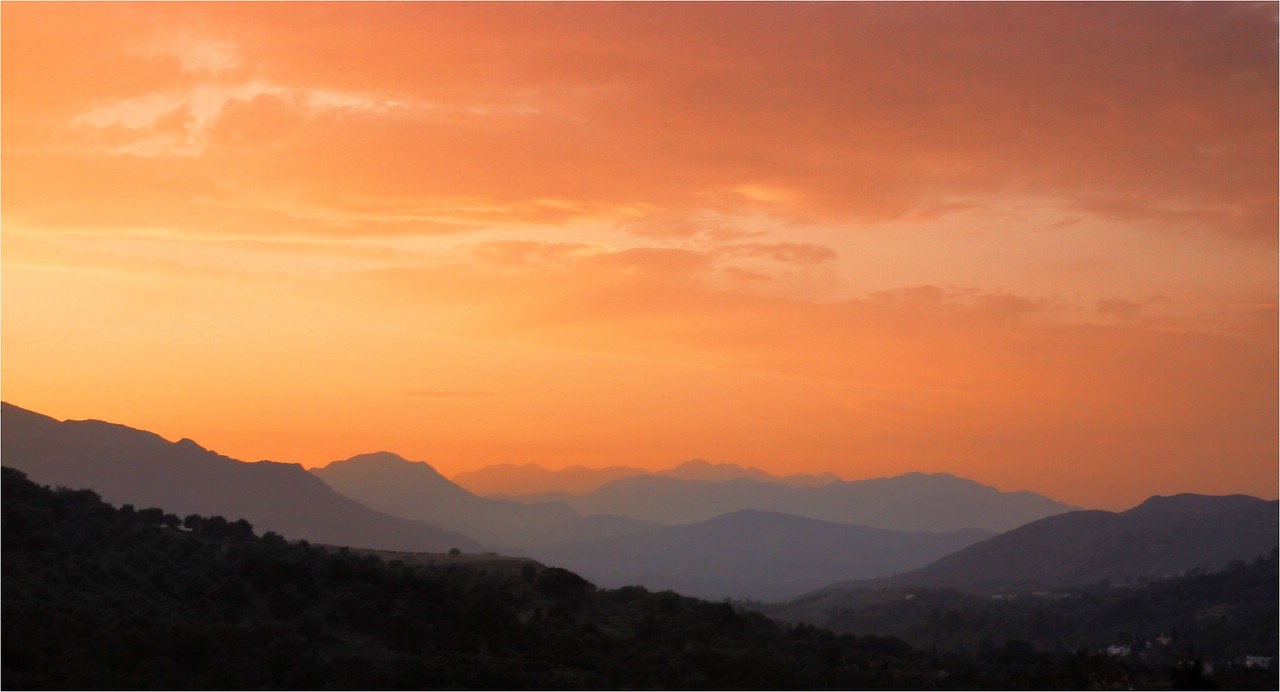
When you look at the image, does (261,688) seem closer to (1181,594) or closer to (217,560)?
(217,560)

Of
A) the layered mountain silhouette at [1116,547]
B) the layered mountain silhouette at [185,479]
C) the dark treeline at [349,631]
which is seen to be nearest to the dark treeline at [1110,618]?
the dark treeline at [349,631]

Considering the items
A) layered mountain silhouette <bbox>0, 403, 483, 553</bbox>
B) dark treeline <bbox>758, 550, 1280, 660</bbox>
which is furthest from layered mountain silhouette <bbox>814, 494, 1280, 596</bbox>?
layered mountain silhouette <bbox>0, 403, 483, 553</bbox>

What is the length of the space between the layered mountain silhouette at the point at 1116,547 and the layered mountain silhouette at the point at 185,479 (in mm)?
64275

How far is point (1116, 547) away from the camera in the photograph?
539 feet

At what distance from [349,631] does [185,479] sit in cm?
12089

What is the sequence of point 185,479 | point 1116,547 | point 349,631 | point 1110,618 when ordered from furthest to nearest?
point 1116,547 < point 185,479 < point 1110,618 < point 349,631

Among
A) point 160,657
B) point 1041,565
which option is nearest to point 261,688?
point 160,657

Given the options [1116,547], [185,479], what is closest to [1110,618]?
[1116,547]

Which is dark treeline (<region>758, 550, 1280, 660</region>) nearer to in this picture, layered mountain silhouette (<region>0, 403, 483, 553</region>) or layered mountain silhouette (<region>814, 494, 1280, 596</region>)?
layered mountain silhouette (<region>814, 494, 1280, 596</region>)

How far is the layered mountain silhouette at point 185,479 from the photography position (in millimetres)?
134875

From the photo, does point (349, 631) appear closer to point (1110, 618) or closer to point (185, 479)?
point (1110, 618)

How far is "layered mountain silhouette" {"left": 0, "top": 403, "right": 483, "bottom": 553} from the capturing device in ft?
443

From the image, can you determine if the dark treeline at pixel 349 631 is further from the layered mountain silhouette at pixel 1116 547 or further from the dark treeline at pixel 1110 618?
the layered mountain silhouette at pixel 1116 547

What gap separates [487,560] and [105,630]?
23589 mm
